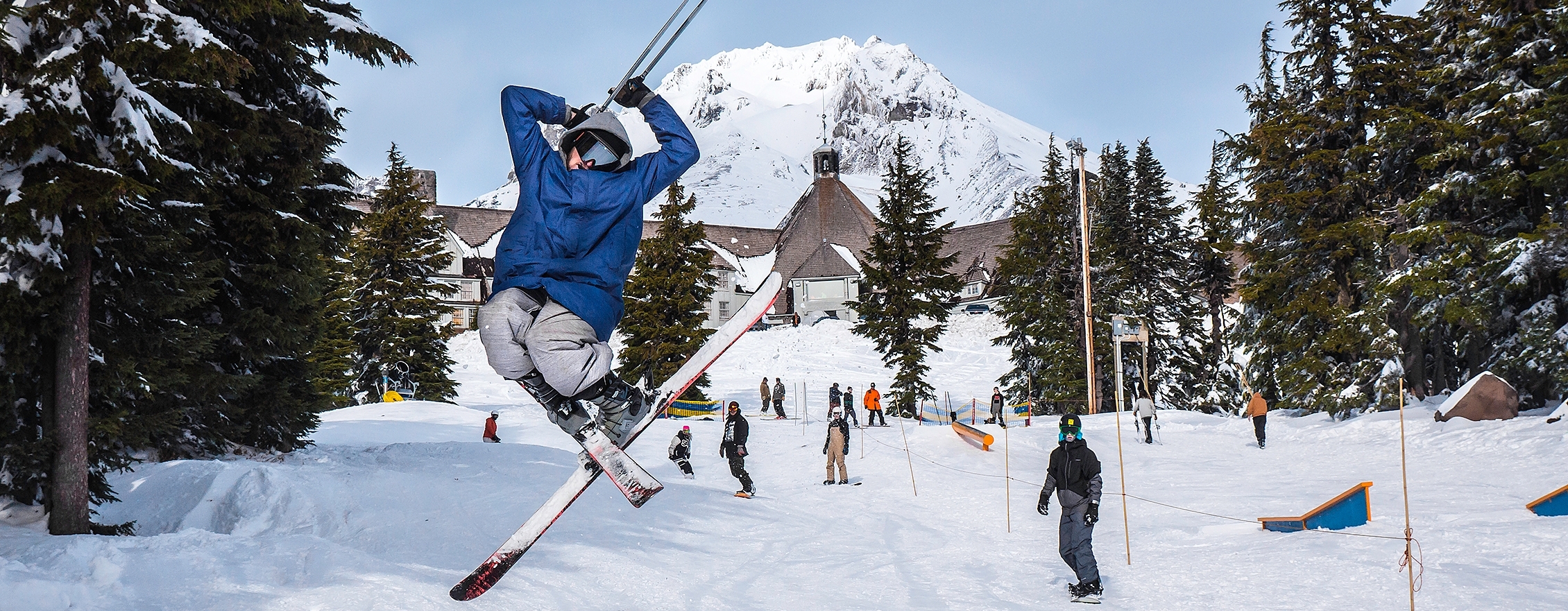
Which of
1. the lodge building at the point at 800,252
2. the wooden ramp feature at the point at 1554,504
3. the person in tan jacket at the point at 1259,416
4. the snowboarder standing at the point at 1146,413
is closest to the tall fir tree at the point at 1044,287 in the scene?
the snowboarder standing at the point at 1146,413

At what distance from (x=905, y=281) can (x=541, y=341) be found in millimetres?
37827

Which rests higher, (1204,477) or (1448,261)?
(1448,261)

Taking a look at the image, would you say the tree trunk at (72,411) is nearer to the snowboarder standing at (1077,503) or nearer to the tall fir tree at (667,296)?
the snowboarder standing at (1077,503)

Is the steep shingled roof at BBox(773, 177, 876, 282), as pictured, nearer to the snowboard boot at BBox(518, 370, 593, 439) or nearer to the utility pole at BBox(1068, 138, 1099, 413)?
the utility pole at BBox(1068, 138, 1099, 413)

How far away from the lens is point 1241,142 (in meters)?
32.6

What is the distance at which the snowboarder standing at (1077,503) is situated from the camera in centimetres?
930

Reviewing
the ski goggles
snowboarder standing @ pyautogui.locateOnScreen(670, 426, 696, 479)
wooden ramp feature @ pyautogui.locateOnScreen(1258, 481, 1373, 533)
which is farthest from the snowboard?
snowboarder standing @ pyautogui.locateOnScreen(670, 426, 696, 479)

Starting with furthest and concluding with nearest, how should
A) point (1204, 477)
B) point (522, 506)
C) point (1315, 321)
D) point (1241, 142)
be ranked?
point (1241, 142) → point (1315, 321) → point (1204, 477) → point (522, 506)

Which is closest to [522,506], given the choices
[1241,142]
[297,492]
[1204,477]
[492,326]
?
[297,492]

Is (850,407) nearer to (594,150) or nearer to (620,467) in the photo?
(620,467)

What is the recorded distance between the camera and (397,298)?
38.2 meters

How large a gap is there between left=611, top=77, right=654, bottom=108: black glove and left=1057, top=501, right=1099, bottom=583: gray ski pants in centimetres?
658

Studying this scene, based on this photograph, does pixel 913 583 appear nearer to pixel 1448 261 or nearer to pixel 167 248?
pixel 167 248

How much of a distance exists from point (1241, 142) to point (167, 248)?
3215 centimetres
